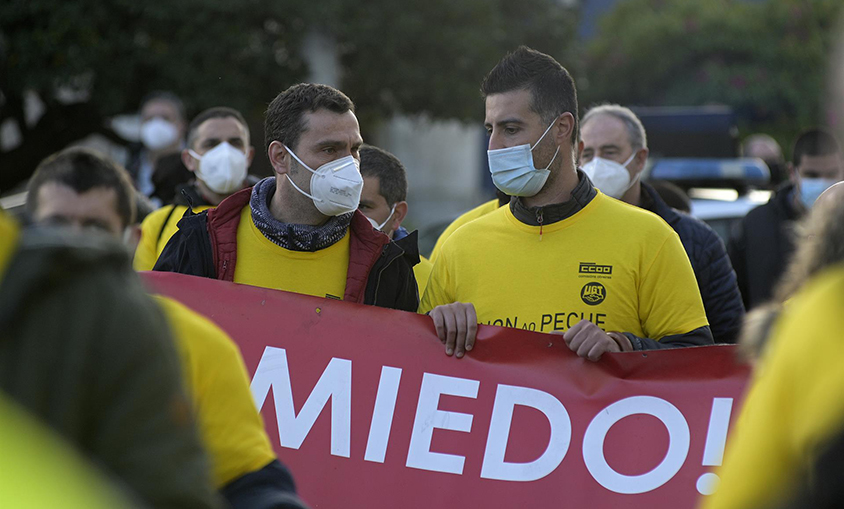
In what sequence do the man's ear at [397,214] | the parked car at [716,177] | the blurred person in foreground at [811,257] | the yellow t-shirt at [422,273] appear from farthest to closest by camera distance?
the parked car at [716,177]
the man's ear at [397,214]
the yellow t-shirt at [422,273]
the blurred person in foreground at [811,257]

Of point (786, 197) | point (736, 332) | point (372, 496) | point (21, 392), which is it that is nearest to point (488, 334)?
point (372, 496)

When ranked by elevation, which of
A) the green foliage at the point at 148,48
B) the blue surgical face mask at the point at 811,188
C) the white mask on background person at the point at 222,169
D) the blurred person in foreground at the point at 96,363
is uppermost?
the green foliage at the point at 148,48

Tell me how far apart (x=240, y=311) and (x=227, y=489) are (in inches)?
67.7

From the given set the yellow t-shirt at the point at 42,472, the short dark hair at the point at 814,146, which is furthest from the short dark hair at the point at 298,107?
the short dark hair at the point at 814,146

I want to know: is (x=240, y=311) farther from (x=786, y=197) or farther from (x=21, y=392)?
(x=786, y=197)

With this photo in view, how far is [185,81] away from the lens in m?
13.3

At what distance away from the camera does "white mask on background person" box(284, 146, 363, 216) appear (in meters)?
3.96

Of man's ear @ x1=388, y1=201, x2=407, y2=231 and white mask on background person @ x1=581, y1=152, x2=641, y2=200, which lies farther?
white mask on background person @ x1=581, y1=152, x2=641, y2=200

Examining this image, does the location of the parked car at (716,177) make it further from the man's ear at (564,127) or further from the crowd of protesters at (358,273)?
the man's ear at (564,127)

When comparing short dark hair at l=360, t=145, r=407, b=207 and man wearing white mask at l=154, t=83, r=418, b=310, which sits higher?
short dark hair at l=360, t=145, r=407, b=207

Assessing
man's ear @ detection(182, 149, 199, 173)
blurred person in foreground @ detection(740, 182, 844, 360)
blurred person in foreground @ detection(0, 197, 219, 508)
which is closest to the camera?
blurred person in foreground @ detection(0, 197, 219, 508)

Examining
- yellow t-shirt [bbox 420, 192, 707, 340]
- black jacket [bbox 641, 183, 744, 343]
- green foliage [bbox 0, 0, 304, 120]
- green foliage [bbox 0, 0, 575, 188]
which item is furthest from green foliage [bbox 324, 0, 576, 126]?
yellow t-shirt [bbox 420, 192, 707, 340]

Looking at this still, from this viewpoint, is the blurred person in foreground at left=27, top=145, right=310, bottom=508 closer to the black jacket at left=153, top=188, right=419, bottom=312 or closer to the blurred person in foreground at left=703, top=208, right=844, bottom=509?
the blurred person in foreground at left=703, top=208, right=844, bottom=509

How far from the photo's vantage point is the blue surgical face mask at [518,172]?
3891 mm
